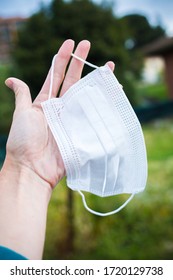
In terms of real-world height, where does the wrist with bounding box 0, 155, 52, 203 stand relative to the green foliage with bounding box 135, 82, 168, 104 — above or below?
above

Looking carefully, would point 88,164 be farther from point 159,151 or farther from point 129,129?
point 159,151

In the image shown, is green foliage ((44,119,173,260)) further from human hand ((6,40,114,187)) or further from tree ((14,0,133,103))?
human hand ((6,40,114,187))

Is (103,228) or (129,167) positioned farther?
(103,228)

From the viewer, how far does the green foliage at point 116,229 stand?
228cm

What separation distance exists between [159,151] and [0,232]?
1.99 m

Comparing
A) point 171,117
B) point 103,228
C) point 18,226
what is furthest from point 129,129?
point 171,117

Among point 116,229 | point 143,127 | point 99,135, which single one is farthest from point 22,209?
point 143,127

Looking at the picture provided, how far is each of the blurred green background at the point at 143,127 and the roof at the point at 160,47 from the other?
40 mm

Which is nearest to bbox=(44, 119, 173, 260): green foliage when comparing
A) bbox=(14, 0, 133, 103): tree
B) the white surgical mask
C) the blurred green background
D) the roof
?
the blurred green background

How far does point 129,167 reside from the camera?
97cm

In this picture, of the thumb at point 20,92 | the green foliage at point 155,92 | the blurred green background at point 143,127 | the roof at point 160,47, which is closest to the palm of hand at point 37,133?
the thumb at point 20,92

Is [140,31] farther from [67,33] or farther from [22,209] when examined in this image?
[22,209]

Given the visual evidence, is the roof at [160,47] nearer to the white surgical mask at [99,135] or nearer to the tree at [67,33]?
the tree at [67,33]

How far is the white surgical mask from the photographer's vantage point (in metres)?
0.94
